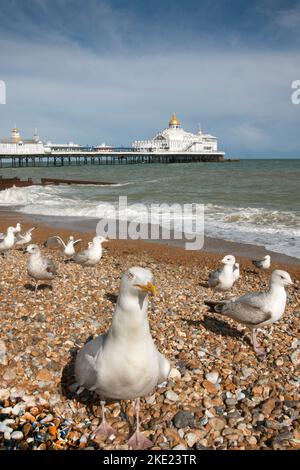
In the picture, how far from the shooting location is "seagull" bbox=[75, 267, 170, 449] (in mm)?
2625

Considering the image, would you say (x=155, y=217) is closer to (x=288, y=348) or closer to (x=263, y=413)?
(x=288, y=348)

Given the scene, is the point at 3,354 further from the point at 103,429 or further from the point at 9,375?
the point at 103,429

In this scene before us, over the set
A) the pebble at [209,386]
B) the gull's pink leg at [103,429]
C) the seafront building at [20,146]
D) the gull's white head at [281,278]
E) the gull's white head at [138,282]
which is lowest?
the gull's pink leg at [103,429]

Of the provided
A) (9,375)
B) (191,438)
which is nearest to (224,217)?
(9,375)

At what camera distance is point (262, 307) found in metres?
4.36

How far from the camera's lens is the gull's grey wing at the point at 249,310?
172 inches

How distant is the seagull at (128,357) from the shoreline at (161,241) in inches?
278

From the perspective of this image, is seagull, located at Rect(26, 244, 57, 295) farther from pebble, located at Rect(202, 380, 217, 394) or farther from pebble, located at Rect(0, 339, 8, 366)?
pebble, located at Rect(202, 380, 217, 394)

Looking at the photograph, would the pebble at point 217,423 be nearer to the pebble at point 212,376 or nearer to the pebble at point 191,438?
the pebble at point 191,438

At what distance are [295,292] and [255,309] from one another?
2.86 m

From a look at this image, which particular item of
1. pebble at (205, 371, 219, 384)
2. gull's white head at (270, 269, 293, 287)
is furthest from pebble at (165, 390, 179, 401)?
gull's white head at (270, 269, 293, 287)

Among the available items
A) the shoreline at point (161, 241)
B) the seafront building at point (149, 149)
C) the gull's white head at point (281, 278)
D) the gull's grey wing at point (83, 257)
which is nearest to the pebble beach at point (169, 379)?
the gull's white head at point (281, 278)

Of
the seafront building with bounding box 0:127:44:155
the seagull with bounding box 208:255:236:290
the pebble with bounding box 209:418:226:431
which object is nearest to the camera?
the pebble with bounding box 209:418:226:431
